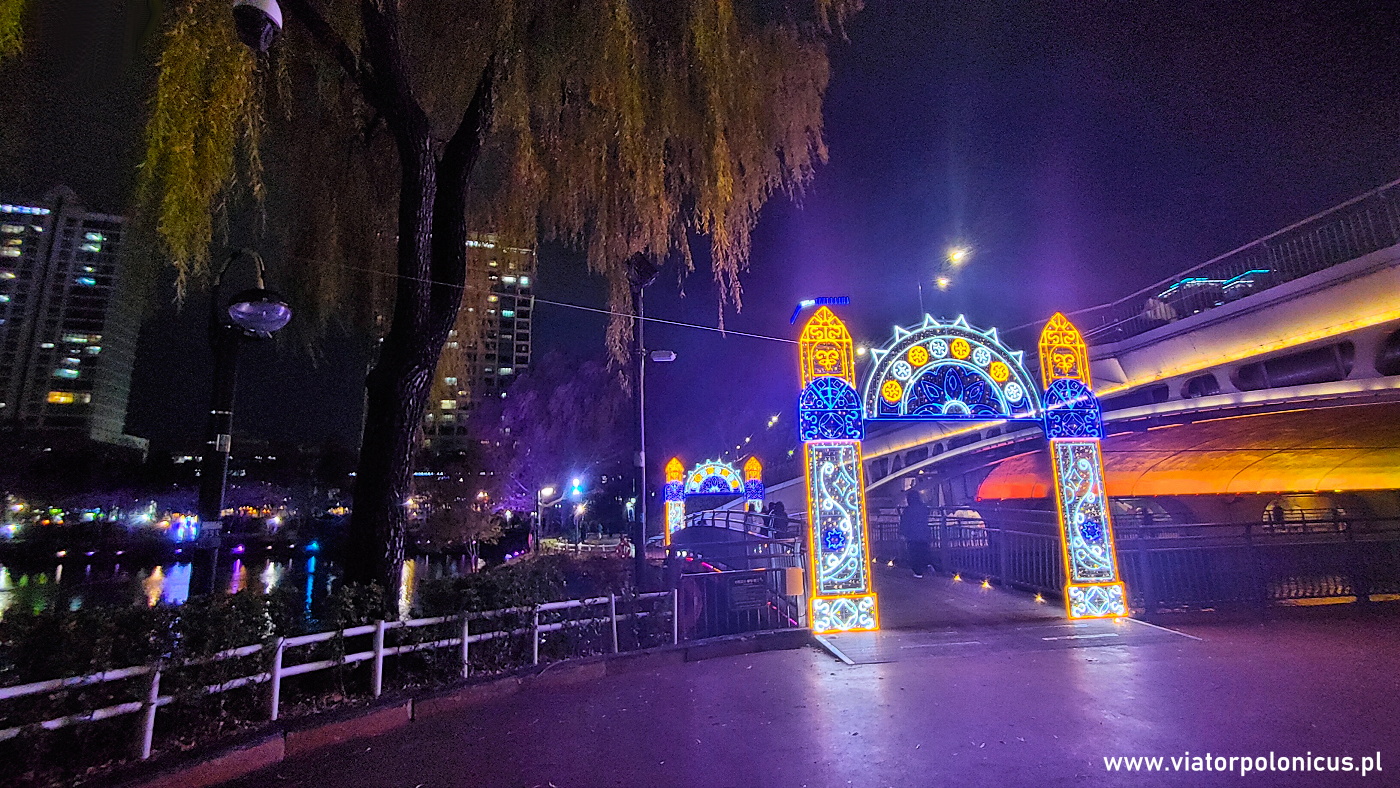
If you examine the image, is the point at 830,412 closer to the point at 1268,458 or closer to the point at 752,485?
the point at 1268,458

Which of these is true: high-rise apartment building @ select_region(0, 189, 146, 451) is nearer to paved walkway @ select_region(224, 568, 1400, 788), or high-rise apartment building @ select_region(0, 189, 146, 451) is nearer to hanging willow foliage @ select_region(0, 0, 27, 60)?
hanging willow foliage @ select_region(0, 0, 27, 60)

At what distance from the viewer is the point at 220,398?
6.81 metres

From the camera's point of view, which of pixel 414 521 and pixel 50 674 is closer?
pixel 50 674

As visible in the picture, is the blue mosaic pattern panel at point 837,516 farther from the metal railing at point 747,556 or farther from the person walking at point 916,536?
the person walking at point 916,536

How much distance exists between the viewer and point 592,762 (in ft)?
15.2

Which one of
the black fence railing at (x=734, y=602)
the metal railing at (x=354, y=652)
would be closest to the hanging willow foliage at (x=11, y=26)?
the metal railing at (x=354, y=652)

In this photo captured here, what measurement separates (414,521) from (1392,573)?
40.2 metres

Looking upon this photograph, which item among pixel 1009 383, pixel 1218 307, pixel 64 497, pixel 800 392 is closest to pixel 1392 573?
pixel 1218 307

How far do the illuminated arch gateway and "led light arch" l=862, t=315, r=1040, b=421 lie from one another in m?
0.02

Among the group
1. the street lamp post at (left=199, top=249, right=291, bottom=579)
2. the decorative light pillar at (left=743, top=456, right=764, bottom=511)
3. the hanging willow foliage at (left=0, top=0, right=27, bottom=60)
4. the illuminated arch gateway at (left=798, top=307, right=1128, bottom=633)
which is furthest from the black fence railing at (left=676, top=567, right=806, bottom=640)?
the decorative light pillar at (left=743, top=456, right=764, bottom=511)

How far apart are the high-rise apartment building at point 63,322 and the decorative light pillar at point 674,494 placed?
72.0ft

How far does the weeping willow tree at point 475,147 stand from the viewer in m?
6.03

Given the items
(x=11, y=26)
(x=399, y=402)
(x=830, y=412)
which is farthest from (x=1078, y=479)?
(x=11, y=26)

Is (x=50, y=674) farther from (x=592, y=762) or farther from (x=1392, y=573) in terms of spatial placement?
(x=1392, y=573)
